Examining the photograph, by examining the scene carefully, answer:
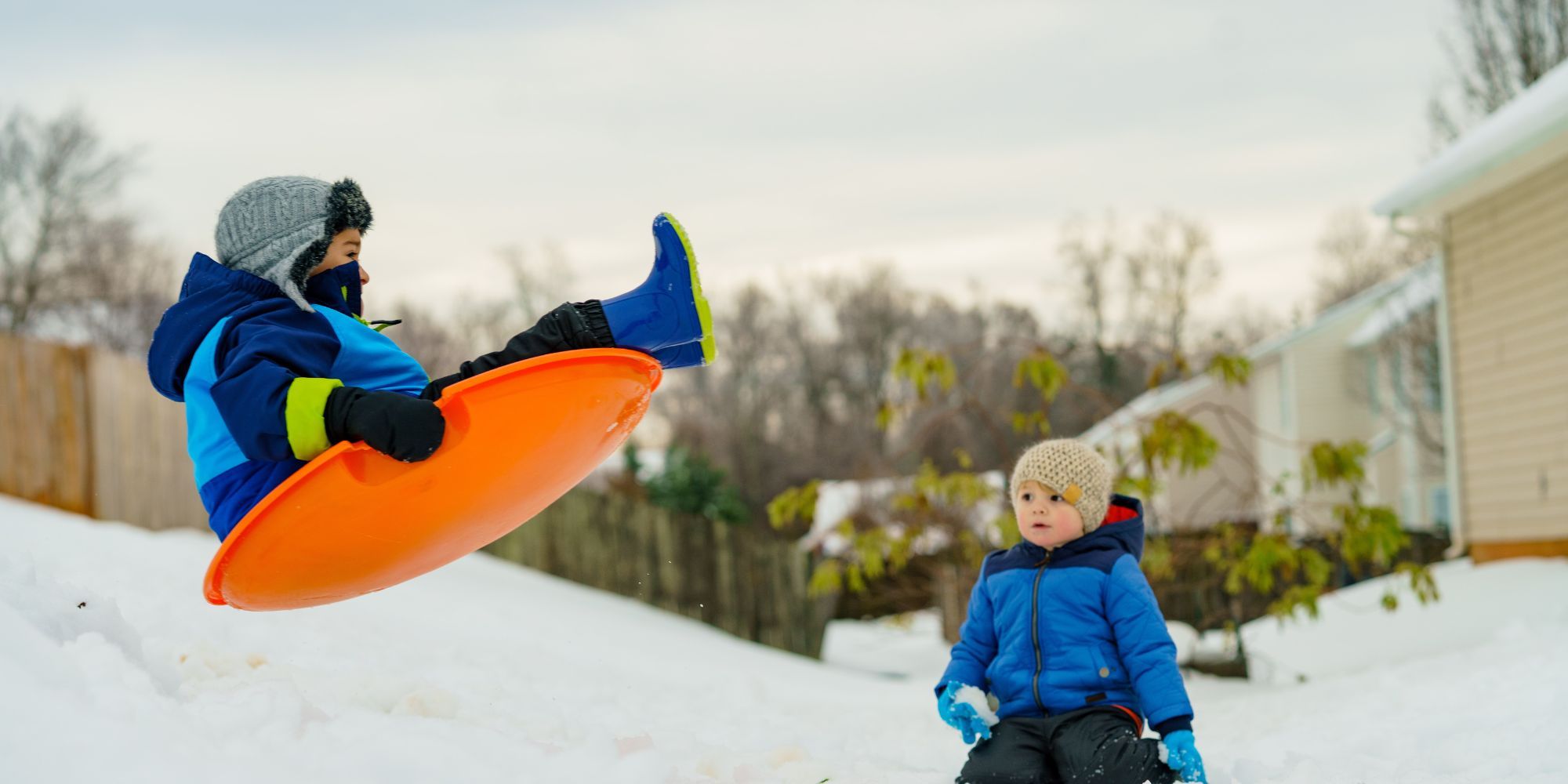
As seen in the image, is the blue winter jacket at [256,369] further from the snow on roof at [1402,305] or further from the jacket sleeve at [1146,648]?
Answer: the snow on roof at [1402,305]

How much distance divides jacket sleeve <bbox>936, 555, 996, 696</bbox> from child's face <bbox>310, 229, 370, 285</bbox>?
181 cm

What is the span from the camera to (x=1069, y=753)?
300 cm

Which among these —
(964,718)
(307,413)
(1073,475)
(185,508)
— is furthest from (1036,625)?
(185,508)

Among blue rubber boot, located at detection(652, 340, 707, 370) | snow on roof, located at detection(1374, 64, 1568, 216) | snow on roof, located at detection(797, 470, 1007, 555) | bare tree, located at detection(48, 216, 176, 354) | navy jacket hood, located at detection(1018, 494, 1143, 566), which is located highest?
bare tree, located at detection(48, 216, 176, 354)

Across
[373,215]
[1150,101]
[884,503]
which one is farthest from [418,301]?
[373,215]

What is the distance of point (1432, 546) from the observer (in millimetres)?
14734

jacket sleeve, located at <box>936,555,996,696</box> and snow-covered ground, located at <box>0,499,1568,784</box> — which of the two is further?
jacket sleeve, located at <box>936,555,996,696</box>

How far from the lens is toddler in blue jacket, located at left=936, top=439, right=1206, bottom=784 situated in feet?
9.80

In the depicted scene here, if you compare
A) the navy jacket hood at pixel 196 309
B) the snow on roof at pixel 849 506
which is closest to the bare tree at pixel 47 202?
the snow on roof at pixel 849 506

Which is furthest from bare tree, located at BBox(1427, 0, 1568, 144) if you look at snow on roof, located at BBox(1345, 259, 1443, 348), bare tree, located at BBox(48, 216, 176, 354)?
bare tree, located at BBox(48, 216, 176, 354)

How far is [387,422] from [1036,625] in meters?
1.78

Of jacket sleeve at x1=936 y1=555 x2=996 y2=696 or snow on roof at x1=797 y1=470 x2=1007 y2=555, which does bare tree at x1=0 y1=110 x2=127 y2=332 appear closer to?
snow on roof at x1=797 y1=470 x2=1007 y2=555

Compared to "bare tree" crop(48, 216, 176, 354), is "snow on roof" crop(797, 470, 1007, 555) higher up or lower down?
lower down

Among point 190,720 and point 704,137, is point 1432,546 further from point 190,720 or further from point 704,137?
point 190,720
